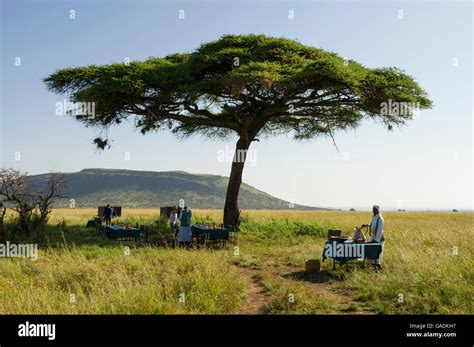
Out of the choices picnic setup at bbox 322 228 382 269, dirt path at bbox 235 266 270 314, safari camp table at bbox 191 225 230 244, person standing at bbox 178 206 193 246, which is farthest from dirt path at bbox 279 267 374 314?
person standing at bbox 178 206 193 246

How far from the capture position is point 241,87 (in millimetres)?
21328

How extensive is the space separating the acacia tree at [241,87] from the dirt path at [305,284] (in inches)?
399

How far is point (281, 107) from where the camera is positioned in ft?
79.4

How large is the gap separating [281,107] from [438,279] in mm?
15516

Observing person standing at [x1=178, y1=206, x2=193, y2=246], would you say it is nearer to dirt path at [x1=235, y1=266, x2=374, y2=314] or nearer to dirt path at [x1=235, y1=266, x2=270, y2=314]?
dirt path at [x1=235, y1=266, x2=374, y2=314]

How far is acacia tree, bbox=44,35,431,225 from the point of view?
71.2 feet

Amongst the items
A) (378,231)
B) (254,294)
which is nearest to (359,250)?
(378,231)

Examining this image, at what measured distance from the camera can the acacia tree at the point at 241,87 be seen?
2170cm

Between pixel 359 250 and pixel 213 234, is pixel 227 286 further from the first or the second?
pixel 213 234

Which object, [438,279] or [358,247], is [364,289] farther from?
[358,247]

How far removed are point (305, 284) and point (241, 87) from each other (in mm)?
12252

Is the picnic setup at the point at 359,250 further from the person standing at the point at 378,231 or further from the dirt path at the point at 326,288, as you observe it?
the dirt path at the point at 326,288

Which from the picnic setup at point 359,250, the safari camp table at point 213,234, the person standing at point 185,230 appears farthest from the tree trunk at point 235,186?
the picnic setup at point 359,250

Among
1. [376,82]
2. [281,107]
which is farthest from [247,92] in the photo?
[376,82]
